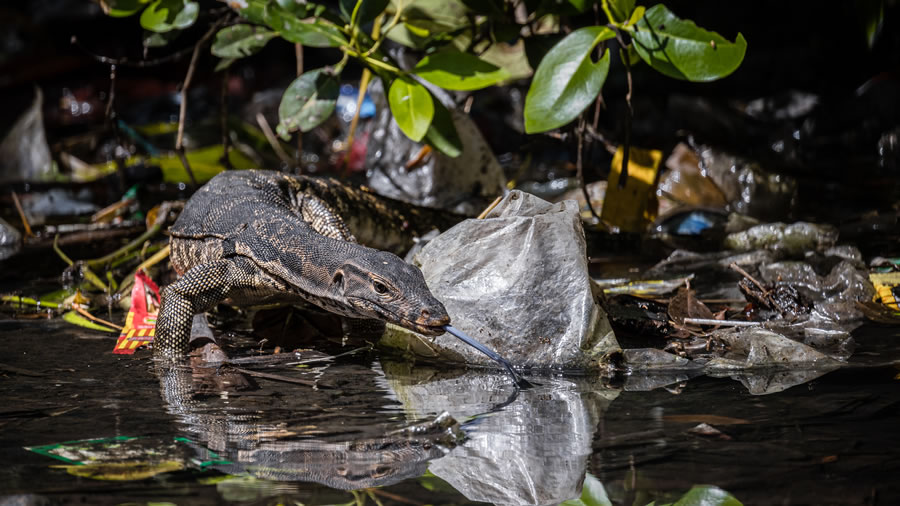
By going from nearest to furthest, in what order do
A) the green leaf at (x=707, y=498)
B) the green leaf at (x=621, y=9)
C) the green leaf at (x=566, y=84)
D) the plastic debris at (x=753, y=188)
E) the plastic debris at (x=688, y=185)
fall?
the green leaf at (x=707, y=498)
the green leaf at (x=566, y=84)
the green leaf at (x=621, y=9)
the plastic debris at (x=753, y=188)
the plastic debris at (x=688, y=185)

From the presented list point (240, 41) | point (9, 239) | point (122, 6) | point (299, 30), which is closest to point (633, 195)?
point (299, 30)

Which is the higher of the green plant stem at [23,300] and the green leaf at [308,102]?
the green leaf at [308,102]

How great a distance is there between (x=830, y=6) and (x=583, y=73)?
7647 mm

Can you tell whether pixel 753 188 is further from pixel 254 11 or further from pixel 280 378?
pixel 280 378

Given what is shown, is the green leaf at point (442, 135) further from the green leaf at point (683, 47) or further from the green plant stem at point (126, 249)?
the green plant stem at point (126, 249)

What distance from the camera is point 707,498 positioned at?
6.73 ft

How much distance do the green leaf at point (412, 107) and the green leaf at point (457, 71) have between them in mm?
96

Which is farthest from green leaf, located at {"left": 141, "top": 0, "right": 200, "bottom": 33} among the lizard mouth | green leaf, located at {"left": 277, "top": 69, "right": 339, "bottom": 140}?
the lizard mouth

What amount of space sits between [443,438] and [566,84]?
1.92m

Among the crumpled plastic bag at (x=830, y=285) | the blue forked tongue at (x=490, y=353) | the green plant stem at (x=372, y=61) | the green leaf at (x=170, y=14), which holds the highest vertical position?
the green leaf at (x=170, y=14)

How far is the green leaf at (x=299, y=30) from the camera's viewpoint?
446 cm

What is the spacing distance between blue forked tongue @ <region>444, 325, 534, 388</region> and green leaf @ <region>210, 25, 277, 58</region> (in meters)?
2.62

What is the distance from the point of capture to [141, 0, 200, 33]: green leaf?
16.2 ft

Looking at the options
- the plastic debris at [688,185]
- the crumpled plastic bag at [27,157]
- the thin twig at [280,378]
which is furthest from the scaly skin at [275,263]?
the crumpled plastic bag at [27,157]
